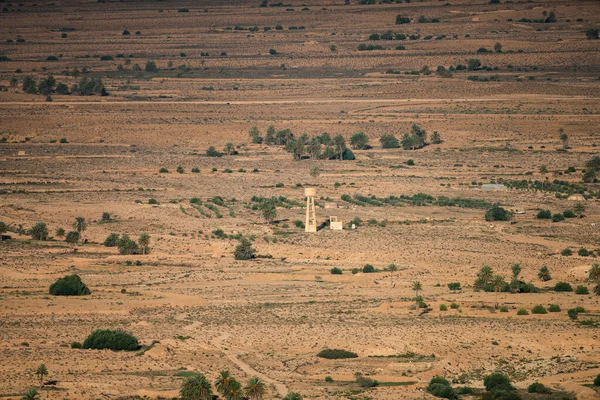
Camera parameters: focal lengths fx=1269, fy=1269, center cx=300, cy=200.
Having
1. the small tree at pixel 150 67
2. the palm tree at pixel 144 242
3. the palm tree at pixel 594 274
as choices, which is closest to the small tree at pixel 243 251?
the palm tree at pixel 144 242

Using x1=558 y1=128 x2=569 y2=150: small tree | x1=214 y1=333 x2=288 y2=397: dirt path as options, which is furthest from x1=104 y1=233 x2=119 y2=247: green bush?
x1=558 y1=128 x2=569 y2=150: small tree

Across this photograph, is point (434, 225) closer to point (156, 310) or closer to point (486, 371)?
point (156, 310)

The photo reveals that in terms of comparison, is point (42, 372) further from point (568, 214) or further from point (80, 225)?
point (568, 214)

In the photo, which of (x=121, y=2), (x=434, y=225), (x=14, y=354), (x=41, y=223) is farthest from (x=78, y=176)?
(x=121, y=2)

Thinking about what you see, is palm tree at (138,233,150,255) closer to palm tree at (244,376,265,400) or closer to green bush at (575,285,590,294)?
green bush at (575,285,590,294)

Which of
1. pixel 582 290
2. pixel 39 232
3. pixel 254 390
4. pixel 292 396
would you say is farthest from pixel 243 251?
pixel 292 396

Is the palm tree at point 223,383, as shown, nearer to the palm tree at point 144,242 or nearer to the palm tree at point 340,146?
the palm tree at point 144,242
